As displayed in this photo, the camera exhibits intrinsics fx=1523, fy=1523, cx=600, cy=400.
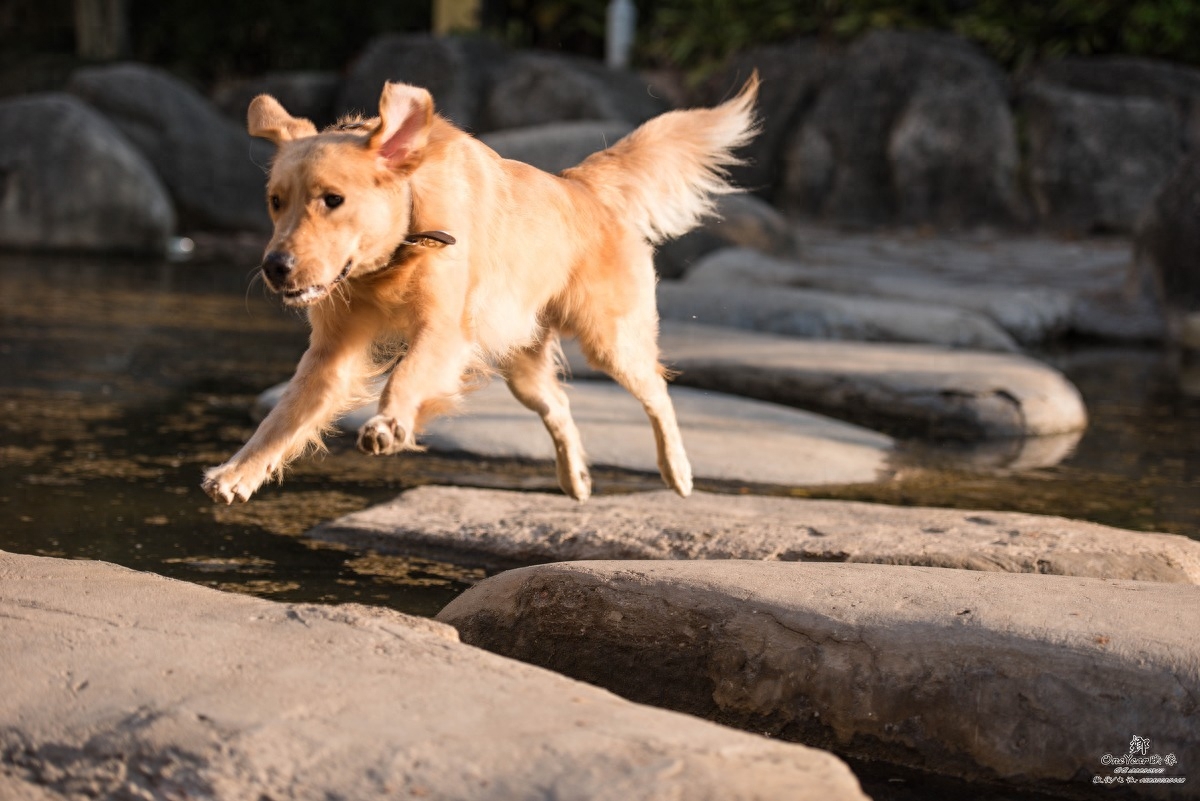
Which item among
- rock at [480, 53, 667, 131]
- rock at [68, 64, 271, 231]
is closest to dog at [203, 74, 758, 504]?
rock at [480, 53, 667, 131]

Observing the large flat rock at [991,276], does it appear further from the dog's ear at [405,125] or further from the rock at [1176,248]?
the dog's ear at [405,125]

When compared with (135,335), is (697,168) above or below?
above

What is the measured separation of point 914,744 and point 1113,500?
2.95 meters

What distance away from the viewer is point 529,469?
6.20 metres

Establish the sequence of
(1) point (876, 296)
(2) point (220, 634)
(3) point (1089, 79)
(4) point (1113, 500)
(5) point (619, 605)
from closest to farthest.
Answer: (2) point (220, 634)
(5) point (619, 605)
(4) point (1113, 500)
(1) point (876, 296)
(3) point (1089, 79)

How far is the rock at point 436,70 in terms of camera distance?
675 inches

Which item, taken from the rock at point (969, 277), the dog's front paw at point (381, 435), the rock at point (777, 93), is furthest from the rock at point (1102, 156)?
the dog's front paw at point (381, 435)

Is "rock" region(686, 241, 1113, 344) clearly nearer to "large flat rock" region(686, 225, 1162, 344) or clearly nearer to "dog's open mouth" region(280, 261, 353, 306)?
"large flat rock" region(686, 225, 1162, 344)

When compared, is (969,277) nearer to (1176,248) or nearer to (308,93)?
(1176,248)

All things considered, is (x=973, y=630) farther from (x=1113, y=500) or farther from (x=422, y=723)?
(x=1113, y=500)

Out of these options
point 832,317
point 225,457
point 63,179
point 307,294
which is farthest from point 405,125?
point 63,179

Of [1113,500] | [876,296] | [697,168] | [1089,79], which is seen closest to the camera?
[697,168]

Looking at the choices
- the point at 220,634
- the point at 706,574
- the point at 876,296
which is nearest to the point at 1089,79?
the point at 876,296

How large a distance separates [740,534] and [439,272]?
1.34 m
